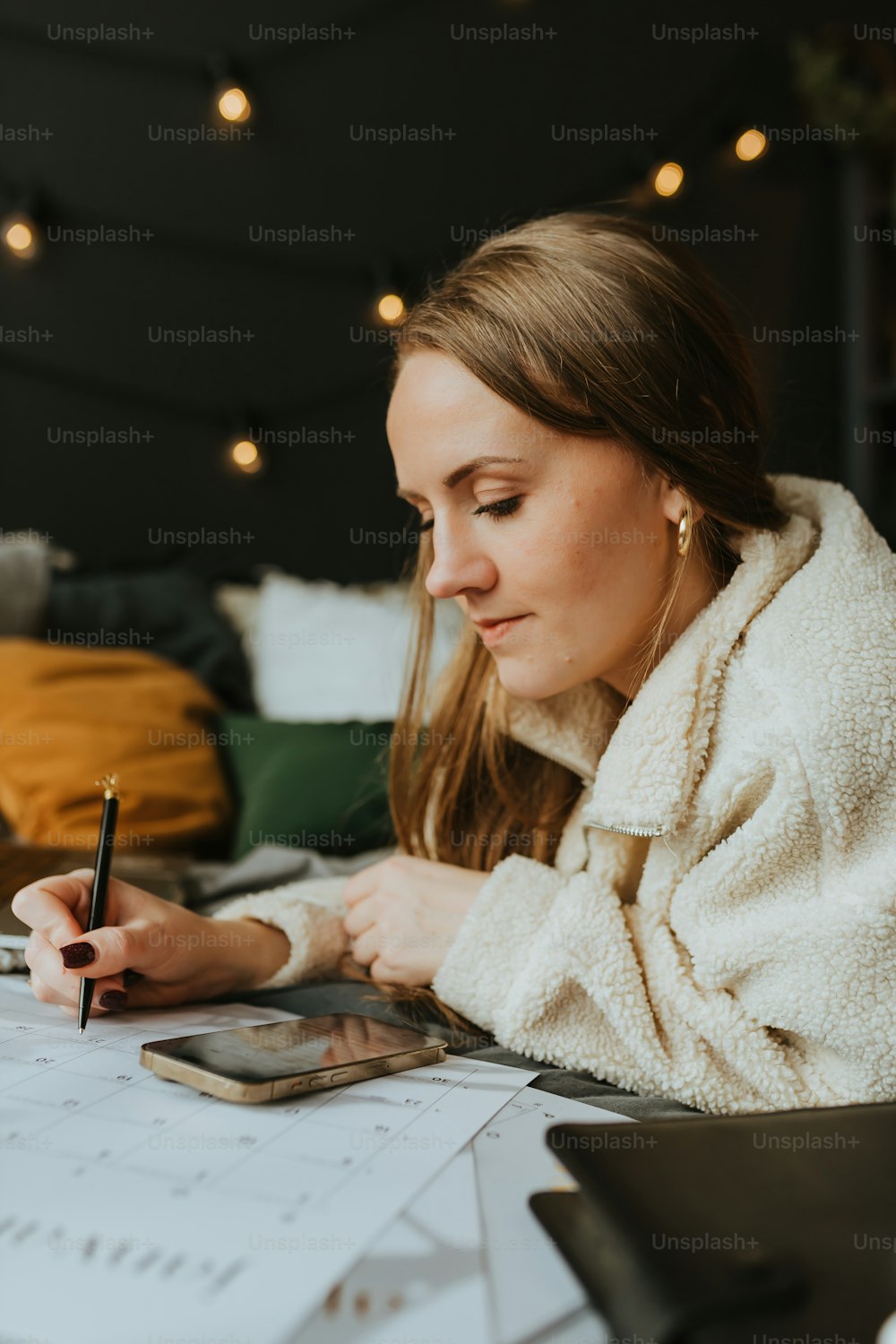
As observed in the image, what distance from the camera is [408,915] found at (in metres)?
0.94

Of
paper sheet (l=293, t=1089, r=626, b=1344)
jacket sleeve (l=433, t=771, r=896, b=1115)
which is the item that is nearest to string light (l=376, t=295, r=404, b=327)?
jacket sleeve (l=433, t=771, r=896, b=1115)

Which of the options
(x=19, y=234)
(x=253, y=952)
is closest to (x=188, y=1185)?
(x=253, y=952)

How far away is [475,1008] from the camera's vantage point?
33.6 inches

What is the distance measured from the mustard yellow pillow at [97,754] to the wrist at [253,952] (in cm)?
36

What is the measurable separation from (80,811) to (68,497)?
1021 millimetres

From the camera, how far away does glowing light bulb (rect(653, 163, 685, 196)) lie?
2.13m

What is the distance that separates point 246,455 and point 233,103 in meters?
0.67

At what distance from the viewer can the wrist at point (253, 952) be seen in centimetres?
93

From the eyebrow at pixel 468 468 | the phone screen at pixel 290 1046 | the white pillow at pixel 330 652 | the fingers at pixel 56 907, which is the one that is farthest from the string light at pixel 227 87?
the phone screen at pixel 290 1046

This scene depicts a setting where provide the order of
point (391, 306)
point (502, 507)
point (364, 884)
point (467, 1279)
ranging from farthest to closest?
point (391, 306) → point (364, 884) → point (502, 507) → point (467, 1279)

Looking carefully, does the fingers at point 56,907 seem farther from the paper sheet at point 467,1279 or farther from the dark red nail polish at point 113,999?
the paper sheet at point 467,1279

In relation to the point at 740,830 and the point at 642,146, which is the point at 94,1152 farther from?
the point at 642,146

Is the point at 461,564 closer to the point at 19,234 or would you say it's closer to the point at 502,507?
the point at 502,507

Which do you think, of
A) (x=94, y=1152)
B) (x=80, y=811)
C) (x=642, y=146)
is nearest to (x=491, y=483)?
(x=94, y=1152)
